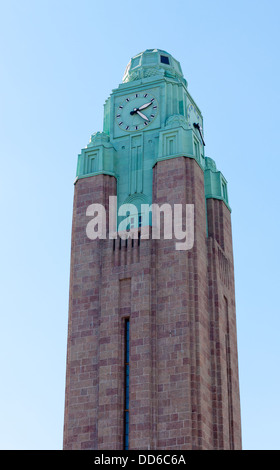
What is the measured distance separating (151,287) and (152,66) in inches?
729

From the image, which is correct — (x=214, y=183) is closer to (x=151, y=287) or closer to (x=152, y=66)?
(x=152, y=66)

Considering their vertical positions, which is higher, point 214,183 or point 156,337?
point 214,183

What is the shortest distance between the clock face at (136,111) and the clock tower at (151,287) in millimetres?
93

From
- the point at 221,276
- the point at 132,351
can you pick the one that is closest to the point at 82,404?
the point at 132,351

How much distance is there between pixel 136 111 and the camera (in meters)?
64.1

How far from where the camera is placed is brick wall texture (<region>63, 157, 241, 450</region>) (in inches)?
2068

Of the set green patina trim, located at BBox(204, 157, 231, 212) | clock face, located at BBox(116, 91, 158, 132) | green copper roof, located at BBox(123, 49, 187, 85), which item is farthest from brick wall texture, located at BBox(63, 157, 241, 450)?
green copper roof, located at BBox(123, 49, 187, 85)

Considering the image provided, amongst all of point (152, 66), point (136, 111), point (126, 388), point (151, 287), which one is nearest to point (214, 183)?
point (136, 111)

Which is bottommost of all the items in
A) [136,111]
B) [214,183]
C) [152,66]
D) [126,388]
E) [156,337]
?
[126,388]

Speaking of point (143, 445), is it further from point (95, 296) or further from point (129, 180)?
point (129, 180)

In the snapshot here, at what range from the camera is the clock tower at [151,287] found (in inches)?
2087

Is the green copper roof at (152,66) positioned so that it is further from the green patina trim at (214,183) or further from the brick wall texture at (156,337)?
the brick wall texture at (156,337)

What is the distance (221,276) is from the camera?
59.8 meters

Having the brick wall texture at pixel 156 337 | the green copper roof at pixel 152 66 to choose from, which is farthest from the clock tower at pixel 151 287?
the green copper roof at pixel 152 66
